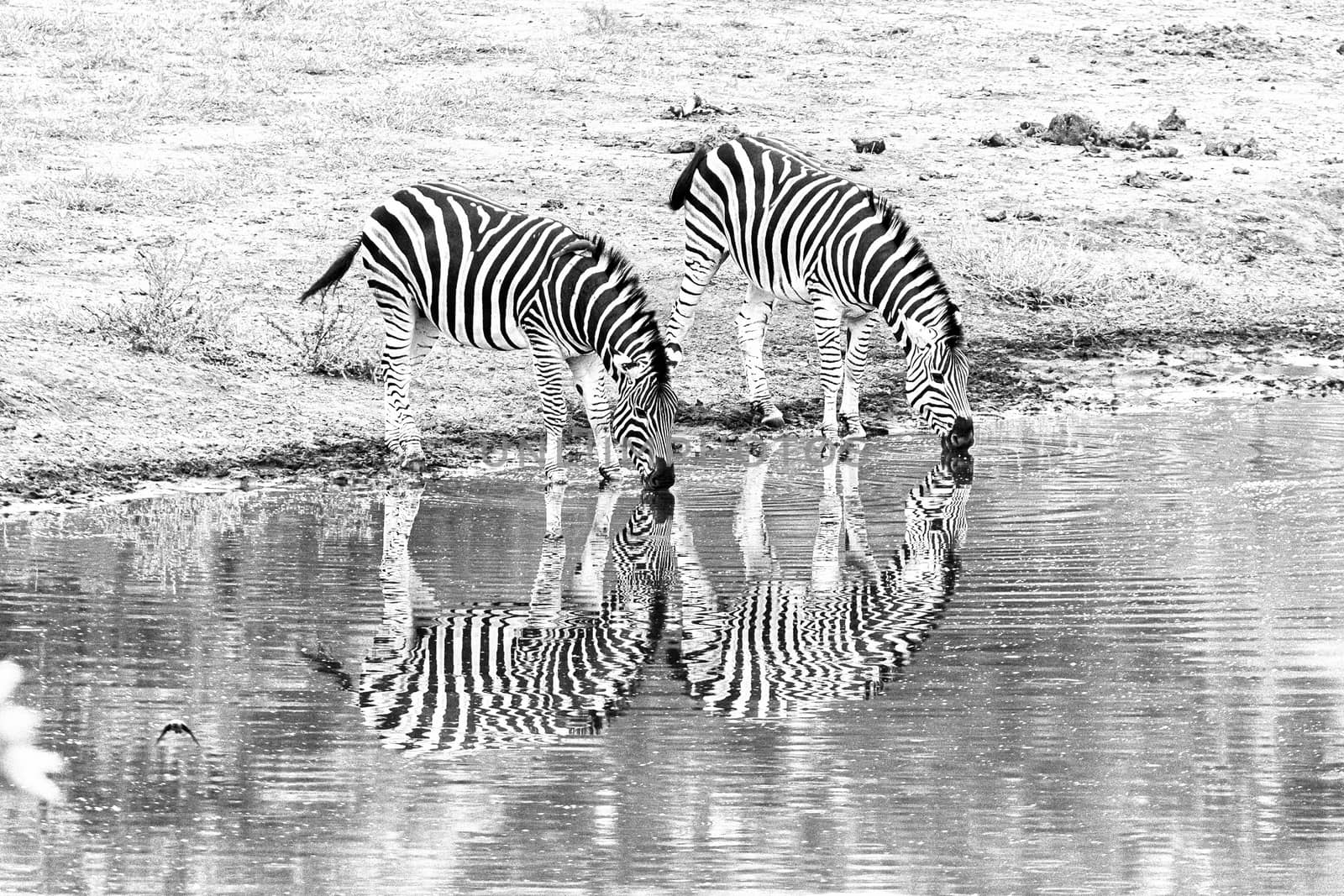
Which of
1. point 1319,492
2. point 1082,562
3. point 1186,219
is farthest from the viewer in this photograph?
point 1186,219

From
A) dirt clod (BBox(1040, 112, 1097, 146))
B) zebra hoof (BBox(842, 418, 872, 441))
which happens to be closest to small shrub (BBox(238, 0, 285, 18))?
dirt clod (BBox(1040, 112, 1097, 146))

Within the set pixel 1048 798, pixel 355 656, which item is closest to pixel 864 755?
pixel 1048 798

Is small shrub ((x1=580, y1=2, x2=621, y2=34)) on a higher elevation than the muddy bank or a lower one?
higher

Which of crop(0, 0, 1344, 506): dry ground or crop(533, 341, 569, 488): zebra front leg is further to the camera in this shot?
crop(0, 0, 1344, 506): dry ground

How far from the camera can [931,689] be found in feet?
21.4

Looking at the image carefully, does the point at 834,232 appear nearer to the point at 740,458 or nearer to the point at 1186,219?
the point at 740,458

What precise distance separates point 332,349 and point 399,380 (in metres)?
1.53

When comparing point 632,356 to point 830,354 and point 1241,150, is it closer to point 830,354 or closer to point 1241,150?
point 830,354

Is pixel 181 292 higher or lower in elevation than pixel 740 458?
higher

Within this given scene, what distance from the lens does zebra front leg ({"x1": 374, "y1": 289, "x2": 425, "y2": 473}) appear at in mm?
10594

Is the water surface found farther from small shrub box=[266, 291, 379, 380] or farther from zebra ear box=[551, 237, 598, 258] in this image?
small shrub box=[266, 291, 379, 380]

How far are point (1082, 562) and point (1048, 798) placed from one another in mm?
2925

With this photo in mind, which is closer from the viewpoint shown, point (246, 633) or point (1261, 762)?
point (1261, 762)

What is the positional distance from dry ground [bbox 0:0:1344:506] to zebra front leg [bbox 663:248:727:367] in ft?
0.85
